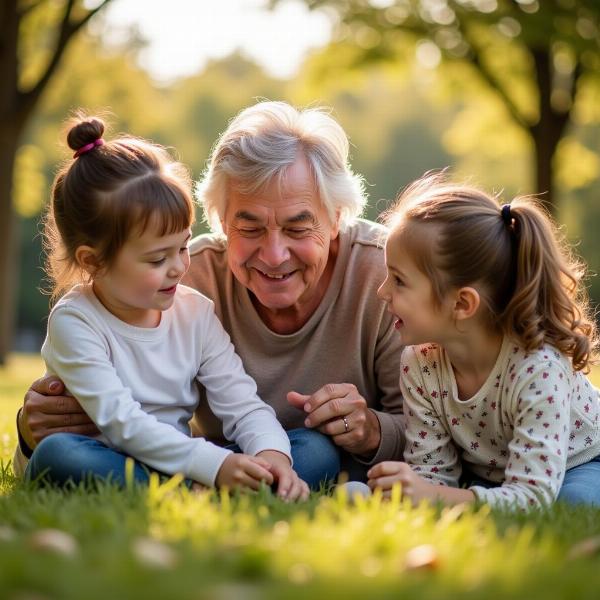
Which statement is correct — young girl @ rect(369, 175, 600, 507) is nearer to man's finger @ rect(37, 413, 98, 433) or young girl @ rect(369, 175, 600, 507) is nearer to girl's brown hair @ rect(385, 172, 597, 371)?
girl's brown hair @ rect(385, 172, 597, 371)

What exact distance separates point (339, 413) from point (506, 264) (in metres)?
0.82

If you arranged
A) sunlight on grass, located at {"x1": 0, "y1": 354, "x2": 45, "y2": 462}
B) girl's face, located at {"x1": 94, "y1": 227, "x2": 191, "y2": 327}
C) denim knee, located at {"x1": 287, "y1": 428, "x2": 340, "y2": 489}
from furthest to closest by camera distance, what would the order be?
sunlight on grass, located at {"x1": 0, "y1": 354, "x2": 45, "y2": 462} < denim knee, located at {"x1": 287, "y1": 428, "x2": 340, "y2": 489} < girl's face, located at {"x1": 94, "y1": 227, "x2": 191, "y2": 327}

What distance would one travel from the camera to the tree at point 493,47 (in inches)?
527

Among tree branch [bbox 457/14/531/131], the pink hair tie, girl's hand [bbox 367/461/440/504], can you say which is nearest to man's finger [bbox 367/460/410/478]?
girl's hand [bbox 367/461/440/504]

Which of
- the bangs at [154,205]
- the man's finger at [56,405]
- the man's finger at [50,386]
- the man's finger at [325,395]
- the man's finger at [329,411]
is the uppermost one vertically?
the bangs at [154,205]

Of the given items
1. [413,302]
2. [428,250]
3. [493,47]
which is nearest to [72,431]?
[413,302]

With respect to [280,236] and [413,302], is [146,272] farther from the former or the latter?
[413,302]

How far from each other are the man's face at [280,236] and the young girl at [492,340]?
0.35 metres

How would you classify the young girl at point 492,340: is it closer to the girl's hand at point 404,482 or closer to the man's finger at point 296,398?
the girl's hand at point 404,482

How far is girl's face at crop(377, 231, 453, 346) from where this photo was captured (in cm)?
356

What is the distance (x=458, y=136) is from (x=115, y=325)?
15293 millimetres

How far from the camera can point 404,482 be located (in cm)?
322

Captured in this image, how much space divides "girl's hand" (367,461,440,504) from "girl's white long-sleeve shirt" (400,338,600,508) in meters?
0.17

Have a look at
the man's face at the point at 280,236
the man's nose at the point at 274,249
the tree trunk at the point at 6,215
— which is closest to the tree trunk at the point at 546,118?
the tree trunk at the point at 6,215
